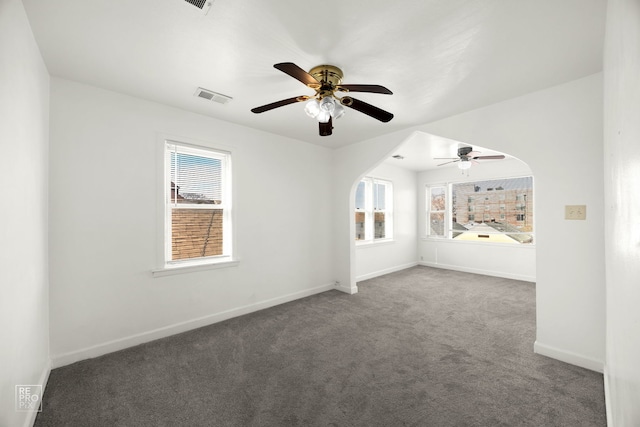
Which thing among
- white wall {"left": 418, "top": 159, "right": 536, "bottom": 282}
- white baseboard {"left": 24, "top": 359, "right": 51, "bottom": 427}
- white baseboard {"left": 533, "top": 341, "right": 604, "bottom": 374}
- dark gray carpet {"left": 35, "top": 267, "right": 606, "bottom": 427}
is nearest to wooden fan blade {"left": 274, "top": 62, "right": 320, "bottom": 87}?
dark gray carpet {"left": 35, "top": 267, "right": 606, "bottom": 427}

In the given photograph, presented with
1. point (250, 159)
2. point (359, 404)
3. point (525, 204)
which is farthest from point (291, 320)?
point (525, 204)

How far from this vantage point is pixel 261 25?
5.73 feet

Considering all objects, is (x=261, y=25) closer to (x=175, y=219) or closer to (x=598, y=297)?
(x=175, y=219)

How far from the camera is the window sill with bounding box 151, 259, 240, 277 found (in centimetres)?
292

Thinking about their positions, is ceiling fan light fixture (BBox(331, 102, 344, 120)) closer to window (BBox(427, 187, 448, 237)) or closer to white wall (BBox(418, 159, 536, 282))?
white wall (BBox(418, 159, 536, 282))

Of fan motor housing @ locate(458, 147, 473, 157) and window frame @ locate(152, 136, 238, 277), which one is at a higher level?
fan motor housing @ locate(458, 147, 473, 157)

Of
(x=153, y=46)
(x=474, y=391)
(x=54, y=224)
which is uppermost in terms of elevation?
(x=153, y=46)

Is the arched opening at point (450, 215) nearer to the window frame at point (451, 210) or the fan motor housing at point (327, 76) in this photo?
the window frame at point (451, 210)

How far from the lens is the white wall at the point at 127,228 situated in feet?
7.91

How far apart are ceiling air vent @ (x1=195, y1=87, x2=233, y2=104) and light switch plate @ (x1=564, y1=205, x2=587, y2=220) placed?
11.6 feet

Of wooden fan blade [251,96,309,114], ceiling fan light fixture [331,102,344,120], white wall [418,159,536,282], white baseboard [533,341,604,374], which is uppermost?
wooden fan blade [251,96,309,114]

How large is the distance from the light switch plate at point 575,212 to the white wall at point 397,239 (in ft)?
11.1

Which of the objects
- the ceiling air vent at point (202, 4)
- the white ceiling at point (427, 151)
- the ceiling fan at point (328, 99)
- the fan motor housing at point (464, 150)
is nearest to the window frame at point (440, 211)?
the white ceiling at point (427, 151)

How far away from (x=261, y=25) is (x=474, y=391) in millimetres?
3083
